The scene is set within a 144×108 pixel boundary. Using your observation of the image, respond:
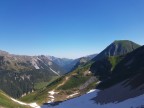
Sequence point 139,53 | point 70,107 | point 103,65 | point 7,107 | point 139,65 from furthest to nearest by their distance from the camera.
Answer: point 103,65 → point 139,53 → point 139,65 → point 70,107 → point 7,107

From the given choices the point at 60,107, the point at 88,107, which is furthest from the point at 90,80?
the point at 88,107

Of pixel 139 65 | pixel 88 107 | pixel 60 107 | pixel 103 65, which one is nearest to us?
pixel 88 107

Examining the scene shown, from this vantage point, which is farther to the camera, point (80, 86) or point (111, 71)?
point (111, 71)

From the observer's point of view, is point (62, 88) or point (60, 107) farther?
point (62, 88)

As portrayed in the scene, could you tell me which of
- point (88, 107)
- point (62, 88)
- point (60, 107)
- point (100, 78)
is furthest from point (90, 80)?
point (88, 107)

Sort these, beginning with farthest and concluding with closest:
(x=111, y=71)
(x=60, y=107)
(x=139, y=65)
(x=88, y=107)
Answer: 1. (x=111, y=71)
2. (x=139, y=65)
3. (x=60, y=107)
4. (x=88, y=107)

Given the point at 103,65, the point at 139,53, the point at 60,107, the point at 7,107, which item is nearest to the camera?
the point at 7,107

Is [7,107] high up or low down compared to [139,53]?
down

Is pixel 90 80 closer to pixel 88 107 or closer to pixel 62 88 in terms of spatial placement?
pixel 62 88

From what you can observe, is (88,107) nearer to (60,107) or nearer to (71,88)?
(60,107)
